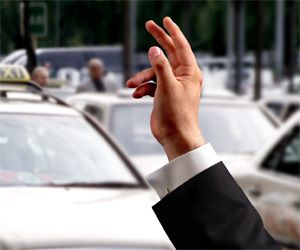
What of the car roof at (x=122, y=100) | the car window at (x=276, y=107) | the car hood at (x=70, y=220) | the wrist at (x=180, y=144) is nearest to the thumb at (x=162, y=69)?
the wrist at (x=180, y=144)

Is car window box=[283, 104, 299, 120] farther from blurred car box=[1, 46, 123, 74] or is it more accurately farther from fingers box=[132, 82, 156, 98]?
fingers box=[132, 82, 156, 98]

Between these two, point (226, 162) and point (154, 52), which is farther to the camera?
point (226, 162)

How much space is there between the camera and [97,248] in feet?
18.0

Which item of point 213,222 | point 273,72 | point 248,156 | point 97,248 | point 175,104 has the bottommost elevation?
point 273,72

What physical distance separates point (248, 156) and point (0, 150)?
5029 mm

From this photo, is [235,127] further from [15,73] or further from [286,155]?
[15,73]

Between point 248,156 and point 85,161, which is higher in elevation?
point 85,161

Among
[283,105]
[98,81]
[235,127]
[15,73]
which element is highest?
[15,73]

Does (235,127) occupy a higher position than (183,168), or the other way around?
(183,168)

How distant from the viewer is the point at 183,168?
8.43 feet

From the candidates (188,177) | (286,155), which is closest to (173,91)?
(188,177)

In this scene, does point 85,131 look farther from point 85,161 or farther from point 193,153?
point 193,153

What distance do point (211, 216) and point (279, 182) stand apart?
6657mm

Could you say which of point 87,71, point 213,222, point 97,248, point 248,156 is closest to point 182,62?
point 213,222
